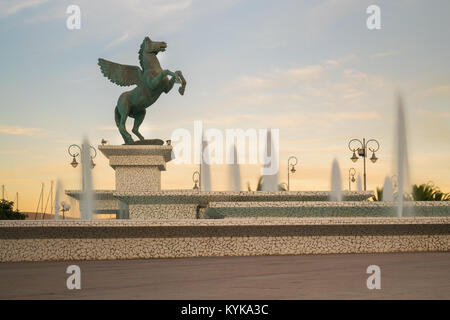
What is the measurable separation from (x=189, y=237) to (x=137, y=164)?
4641 mm

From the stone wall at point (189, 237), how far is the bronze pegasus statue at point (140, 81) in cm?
427

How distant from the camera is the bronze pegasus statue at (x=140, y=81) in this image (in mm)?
16312

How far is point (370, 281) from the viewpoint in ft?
25.3

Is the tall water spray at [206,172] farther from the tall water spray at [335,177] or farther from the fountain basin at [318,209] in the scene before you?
the fountain basin at [318,209]

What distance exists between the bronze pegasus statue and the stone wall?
4273mm

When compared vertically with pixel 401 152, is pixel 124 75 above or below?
above

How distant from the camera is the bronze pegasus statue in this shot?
53.5ft

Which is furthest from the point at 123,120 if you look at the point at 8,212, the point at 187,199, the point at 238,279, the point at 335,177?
the point at 8,212

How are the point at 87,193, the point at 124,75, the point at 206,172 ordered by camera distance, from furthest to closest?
the point at 206,172
the point at 87,193
the point at 124,75

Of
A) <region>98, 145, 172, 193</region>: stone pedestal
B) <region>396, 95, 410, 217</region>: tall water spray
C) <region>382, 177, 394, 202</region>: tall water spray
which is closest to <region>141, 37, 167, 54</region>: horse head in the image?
<region>98, 145, 172, 193</region>: stone pedestal

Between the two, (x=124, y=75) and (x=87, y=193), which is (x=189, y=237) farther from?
(x=124, y=75)

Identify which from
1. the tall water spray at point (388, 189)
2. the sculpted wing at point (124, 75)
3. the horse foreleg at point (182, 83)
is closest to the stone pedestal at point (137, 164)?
the sculpted wing at point (124, 75)

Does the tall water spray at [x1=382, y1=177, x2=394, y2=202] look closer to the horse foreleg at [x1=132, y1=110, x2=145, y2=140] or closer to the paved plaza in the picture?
the horse foreleg at [x1=132, y1=110, x2=145, y2=140]

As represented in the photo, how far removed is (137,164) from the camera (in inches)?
686
